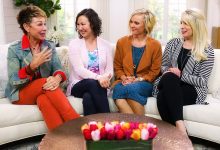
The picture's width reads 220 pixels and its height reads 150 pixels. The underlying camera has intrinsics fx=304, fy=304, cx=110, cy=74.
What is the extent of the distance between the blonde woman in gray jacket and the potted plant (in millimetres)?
2353

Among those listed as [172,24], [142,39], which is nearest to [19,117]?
[142,39]

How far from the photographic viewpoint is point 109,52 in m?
2.67

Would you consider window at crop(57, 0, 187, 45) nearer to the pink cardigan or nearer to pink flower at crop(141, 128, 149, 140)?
the pink cardigan

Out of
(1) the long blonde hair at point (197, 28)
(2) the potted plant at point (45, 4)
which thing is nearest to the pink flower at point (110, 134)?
(1) the long blonde hair at point (197, 28)

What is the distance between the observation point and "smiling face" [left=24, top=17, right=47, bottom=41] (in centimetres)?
232

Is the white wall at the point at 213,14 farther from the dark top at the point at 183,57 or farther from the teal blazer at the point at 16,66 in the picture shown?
the teal blazer at the point at 16,66

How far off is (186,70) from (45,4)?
8.57ft

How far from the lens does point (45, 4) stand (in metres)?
4.36

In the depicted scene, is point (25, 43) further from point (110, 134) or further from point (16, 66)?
point (110, 134)

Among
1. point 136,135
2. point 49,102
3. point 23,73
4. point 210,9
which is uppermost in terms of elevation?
point 210,9

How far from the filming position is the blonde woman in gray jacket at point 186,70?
89.2 inches

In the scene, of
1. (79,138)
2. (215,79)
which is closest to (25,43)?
(79,138)

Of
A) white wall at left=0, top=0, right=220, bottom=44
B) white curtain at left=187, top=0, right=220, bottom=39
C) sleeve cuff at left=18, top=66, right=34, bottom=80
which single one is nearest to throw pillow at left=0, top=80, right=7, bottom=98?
sleeve cuff at left=18, top=66, right=34, bottom=80

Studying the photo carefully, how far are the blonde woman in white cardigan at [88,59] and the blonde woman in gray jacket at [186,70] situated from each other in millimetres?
459
